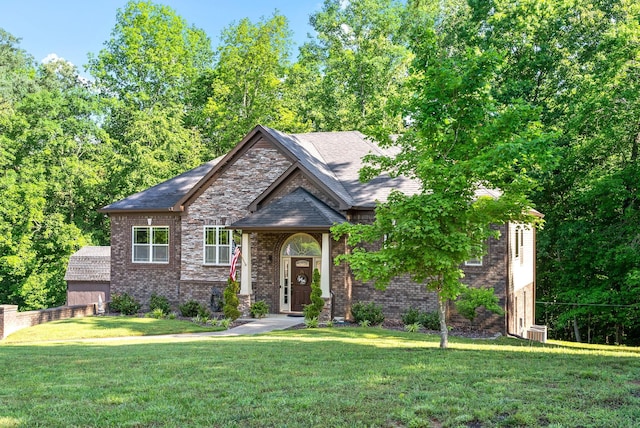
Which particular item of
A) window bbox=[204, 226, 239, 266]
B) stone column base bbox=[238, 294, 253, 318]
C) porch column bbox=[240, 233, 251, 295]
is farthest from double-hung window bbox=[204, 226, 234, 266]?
stone column base bbox=[238, 294, 253, 318]

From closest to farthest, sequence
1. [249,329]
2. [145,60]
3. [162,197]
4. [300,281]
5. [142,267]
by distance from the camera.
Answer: [249,329] < [300,281] < [142,267] < [162,197] < [145,60]

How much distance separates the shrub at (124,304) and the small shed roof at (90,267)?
3.41 metres

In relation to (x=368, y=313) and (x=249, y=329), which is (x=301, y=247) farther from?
(x=249, y=329)

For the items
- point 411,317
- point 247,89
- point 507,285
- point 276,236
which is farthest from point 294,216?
point 247,89

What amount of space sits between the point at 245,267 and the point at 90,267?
10738 mm

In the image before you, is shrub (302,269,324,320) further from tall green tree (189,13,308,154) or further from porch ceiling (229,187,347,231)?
tall green tree (189,13,308,154)

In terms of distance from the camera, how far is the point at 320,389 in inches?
312

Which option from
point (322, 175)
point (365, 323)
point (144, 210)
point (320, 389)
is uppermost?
point (322, 175)

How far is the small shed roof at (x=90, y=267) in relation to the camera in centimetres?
2825

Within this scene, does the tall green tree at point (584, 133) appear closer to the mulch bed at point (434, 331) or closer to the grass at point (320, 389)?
the mulch bed at point (434, 331)

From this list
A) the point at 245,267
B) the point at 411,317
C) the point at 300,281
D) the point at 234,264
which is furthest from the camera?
the point at 300,281

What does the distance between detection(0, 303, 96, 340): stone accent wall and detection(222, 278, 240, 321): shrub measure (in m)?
6.53

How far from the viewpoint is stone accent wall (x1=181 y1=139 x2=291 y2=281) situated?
23.6 metres

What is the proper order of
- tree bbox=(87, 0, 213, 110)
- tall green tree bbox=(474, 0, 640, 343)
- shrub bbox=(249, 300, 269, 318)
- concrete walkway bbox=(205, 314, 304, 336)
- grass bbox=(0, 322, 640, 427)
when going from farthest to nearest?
tree bbox=(87, 0, 213, 110)
tall green tree bbox=(474, 0, 640, 343)
shrub bbox=(249, 300, 269, 318)
concrete walkway bbox=(205, 314, 304, 336)
grass bbox=(0, 322, 640, 427)
